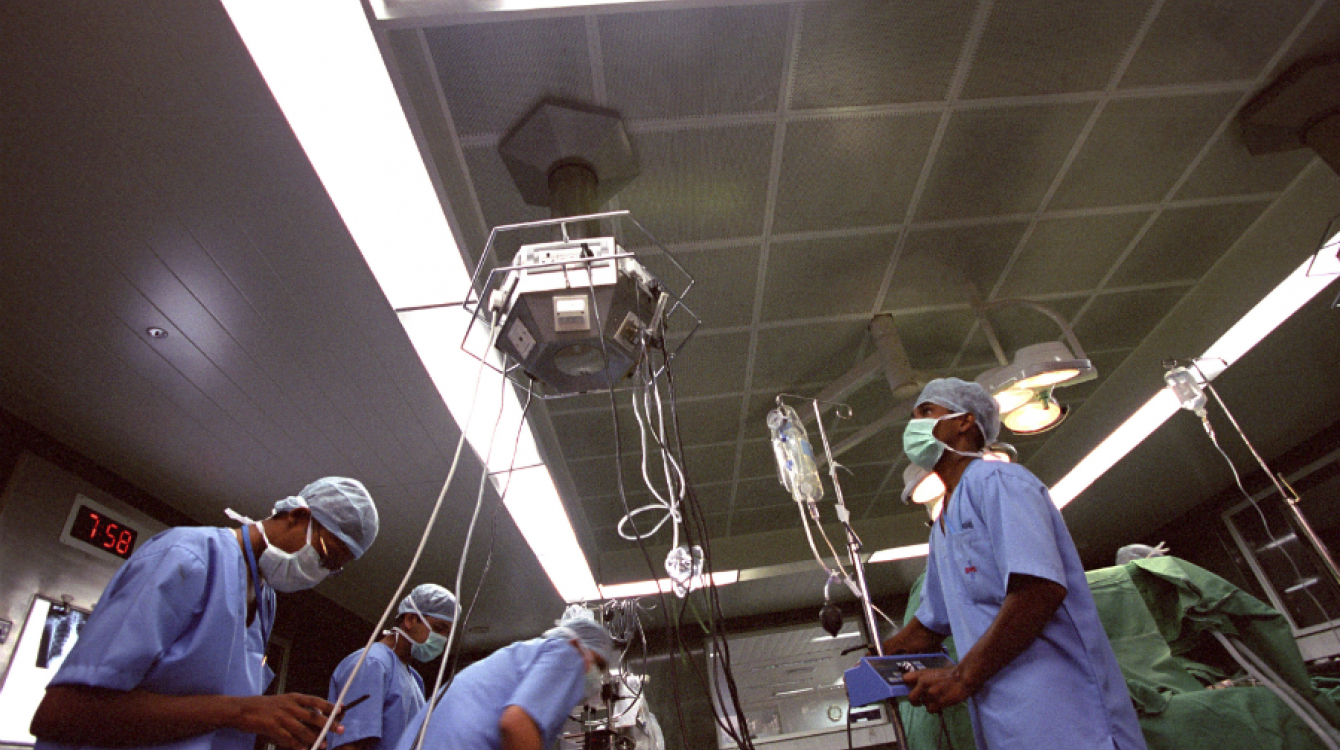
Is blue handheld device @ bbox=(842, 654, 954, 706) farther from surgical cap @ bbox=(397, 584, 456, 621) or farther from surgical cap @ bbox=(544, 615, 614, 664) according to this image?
surgical cap @ bbox=(397, 584, 456, 621)

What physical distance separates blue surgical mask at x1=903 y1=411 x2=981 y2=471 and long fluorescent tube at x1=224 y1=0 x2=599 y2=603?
1067 millimetres

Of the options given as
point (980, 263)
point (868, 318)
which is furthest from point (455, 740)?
point (980, 263)

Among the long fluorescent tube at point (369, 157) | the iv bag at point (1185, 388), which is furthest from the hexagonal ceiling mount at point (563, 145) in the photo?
the iv bag at point (1185, 388)

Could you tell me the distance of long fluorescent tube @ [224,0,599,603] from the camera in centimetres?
190

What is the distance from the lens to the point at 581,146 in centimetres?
247

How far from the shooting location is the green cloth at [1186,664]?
158 cm

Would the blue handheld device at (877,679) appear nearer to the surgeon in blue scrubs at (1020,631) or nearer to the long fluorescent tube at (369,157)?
the surgeon in blue scrubs at (1020,631)

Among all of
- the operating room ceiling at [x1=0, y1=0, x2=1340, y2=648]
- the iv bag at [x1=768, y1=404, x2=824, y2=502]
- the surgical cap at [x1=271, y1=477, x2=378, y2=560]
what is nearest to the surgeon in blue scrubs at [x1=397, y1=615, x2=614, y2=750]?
the surgical cap at [x1=271, y1=477, x2=378, y2=560]

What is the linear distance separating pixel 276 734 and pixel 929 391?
1.74 m

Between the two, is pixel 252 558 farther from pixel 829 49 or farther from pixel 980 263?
pixel 980 263

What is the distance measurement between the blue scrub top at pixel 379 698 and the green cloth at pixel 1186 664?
1.96m

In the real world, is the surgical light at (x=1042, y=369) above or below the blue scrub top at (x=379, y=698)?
above

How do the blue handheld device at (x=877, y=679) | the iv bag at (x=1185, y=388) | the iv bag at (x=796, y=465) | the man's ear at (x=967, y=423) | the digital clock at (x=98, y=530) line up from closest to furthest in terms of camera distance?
the blue handheld device at (x=877, y=679), the man's ear at (x=967, y=423), the iv bag at (x=796, y=465), the digital clock at (x=98, y=530), the iv bag at (x=1185, y=388)

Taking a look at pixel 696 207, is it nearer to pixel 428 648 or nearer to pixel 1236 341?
pixel 428 648
